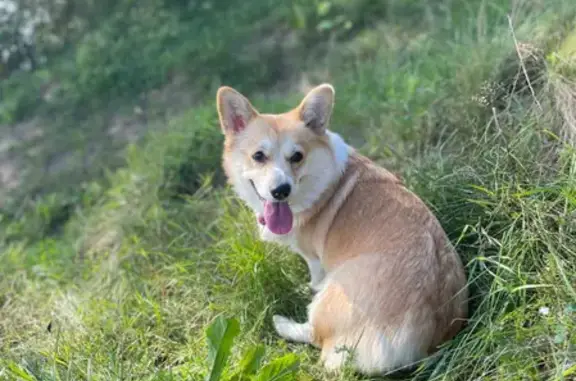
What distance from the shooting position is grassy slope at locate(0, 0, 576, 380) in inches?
110

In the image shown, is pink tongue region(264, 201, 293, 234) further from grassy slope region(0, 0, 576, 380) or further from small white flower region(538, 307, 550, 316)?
small white flower region(538, 307, 550, 316)

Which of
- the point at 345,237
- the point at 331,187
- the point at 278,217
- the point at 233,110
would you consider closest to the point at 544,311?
the point at 345,237

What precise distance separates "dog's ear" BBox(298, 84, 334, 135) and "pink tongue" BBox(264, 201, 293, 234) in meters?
0.43

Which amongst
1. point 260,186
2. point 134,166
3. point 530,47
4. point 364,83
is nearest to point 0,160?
point 134,166

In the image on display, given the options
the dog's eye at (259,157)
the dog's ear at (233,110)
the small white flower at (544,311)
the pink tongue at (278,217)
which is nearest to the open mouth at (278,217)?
the pink tongue at (278,217)

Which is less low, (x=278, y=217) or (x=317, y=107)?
(x=317, y=107)

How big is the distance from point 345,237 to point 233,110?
86 cm

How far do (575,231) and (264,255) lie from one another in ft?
5.18

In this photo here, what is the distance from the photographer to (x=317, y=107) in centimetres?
332

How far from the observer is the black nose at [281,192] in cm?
309

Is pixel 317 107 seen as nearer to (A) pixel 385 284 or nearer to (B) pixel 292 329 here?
(A) pixel 385 284

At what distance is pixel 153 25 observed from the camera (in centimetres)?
695

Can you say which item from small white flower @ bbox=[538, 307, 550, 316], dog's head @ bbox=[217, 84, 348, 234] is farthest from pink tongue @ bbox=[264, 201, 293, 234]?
small white flower @ bbox=[538, 307, 550, 316]

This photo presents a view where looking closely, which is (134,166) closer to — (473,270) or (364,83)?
(364,83)
